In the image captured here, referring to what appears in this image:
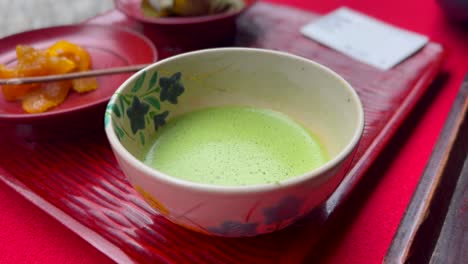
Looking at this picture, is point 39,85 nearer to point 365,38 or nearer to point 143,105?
point 143,105

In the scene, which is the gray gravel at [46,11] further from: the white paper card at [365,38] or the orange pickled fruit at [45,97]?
the white paper card at [365,38]

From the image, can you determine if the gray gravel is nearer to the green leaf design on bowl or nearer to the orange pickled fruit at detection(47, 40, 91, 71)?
the orange pickled fruit at detection(47, 40, 91, 71)

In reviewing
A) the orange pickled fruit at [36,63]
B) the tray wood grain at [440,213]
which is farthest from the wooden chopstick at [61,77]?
the tray wood grain at [440,213]

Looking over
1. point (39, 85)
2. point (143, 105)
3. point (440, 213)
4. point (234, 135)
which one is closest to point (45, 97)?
point (39, 85)

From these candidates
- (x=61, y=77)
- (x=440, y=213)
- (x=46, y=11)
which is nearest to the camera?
(x=440, y=213)

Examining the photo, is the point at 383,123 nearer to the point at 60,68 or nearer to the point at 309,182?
the point at 309,182

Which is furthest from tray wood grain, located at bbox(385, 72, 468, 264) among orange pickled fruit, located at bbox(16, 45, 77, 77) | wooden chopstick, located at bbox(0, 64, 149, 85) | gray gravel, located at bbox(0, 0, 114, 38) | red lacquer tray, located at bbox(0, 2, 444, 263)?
gray gravel, located at bbox(0, 0, 114, 38)

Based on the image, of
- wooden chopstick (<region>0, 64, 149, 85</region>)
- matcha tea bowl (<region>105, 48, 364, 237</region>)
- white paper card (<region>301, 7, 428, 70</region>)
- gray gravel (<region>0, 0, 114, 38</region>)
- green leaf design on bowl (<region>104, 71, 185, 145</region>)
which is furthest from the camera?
gray gravel (<region>0, 0, 114, 38</region>)
